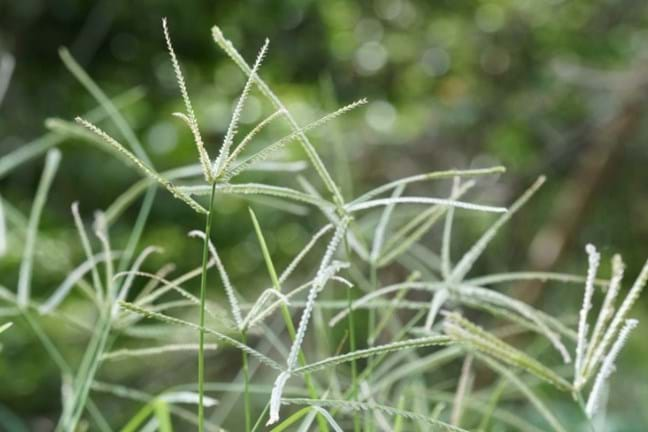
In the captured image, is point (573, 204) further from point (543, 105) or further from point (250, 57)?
point (250, 57)

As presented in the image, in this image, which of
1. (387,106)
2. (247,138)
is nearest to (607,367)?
(247,138)

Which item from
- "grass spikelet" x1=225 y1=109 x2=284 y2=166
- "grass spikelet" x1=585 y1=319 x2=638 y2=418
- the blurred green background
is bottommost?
the blurred green background

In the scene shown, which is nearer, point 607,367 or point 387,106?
point 607,367

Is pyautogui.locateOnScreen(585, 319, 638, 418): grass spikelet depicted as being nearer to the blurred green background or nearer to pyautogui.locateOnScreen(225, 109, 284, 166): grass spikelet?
pyautogui.locateOnScreen(225, 109, 284, 166): grass spikelet

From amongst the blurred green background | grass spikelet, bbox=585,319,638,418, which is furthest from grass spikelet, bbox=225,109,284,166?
the blurred green background

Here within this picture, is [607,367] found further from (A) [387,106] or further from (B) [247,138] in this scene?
(A) [387,106]

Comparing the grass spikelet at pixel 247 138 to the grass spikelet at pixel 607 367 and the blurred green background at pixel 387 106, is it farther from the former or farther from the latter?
the blurred green background at pixel 387 106

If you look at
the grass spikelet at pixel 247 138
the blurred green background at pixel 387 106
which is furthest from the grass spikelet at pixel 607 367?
the blurred green background at pixel 387 106

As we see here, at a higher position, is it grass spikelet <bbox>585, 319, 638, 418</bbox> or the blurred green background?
grass spikelet <bbox>585, 319, 638, 418</bbox>
